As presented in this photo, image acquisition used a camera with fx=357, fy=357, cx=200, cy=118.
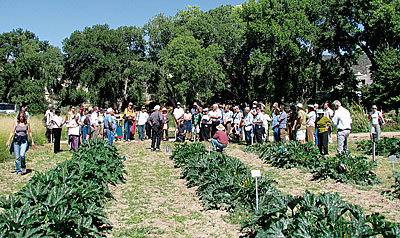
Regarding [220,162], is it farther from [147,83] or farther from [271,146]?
[147,83]

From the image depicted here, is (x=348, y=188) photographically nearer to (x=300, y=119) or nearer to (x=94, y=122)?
(x=300, y=119)

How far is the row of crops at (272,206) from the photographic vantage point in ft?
13.8

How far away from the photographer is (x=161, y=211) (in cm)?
713

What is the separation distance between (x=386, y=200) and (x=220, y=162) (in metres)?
3.69

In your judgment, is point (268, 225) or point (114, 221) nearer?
point (268, 225)

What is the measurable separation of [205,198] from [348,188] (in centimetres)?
325

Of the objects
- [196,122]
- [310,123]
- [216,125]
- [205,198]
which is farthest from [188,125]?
[205,198]

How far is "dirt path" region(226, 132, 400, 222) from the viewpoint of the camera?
660 cm

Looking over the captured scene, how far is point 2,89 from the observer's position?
5191 cm

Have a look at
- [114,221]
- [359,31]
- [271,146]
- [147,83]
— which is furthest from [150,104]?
[114,221]

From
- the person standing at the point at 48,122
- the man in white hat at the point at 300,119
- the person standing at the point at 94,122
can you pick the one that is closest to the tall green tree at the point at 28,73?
the person standing at the point at 48,122

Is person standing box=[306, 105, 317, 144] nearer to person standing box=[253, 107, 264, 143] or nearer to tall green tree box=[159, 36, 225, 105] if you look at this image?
person standing box=[253, 107, 264, 143]

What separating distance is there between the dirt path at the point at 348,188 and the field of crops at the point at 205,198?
0.06 feet

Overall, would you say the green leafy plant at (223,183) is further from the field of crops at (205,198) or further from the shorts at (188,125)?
the shorts at (188,125)
